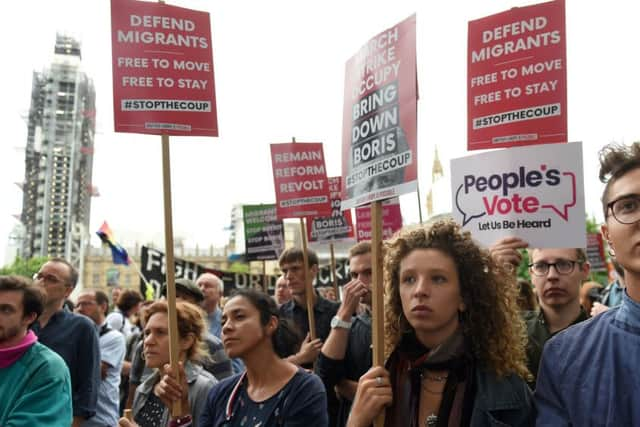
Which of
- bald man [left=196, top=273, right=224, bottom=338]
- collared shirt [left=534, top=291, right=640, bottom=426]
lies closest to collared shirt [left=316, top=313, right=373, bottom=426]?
collared shirt [left=534, top=291, right=640, bottom=426]

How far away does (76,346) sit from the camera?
4.77m

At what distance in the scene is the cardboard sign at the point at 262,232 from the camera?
9516 millimetres

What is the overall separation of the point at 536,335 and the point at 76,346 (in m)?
3.26

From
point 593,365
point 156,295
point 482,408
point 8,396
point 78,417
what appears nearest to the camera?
point 593,365

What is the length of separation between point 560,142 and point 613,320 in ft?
6.82

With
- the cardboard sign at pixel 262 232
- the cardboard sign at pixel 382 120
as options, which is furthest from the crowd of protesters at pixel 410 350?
the cardboard sign at pixel 262 232

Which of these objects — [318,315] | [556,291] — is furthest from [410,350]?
[318,315]

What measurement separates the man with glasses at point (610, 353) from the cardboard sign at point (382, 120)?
2.90 ft

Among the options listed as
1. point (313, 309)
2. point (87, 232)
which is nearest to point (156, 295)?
point (313, 309)

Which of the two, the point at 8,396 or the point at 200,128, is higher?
the point at 200,128

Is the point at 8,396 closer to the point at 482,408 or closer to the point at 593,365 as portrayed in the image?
the point at 482,408

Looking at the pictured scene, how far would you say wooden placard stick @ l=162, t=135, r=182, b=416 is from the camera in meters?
3.33

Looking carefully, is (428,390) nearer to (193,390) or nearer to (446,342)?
(446,342)

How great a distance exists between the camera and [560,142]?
389 cm
